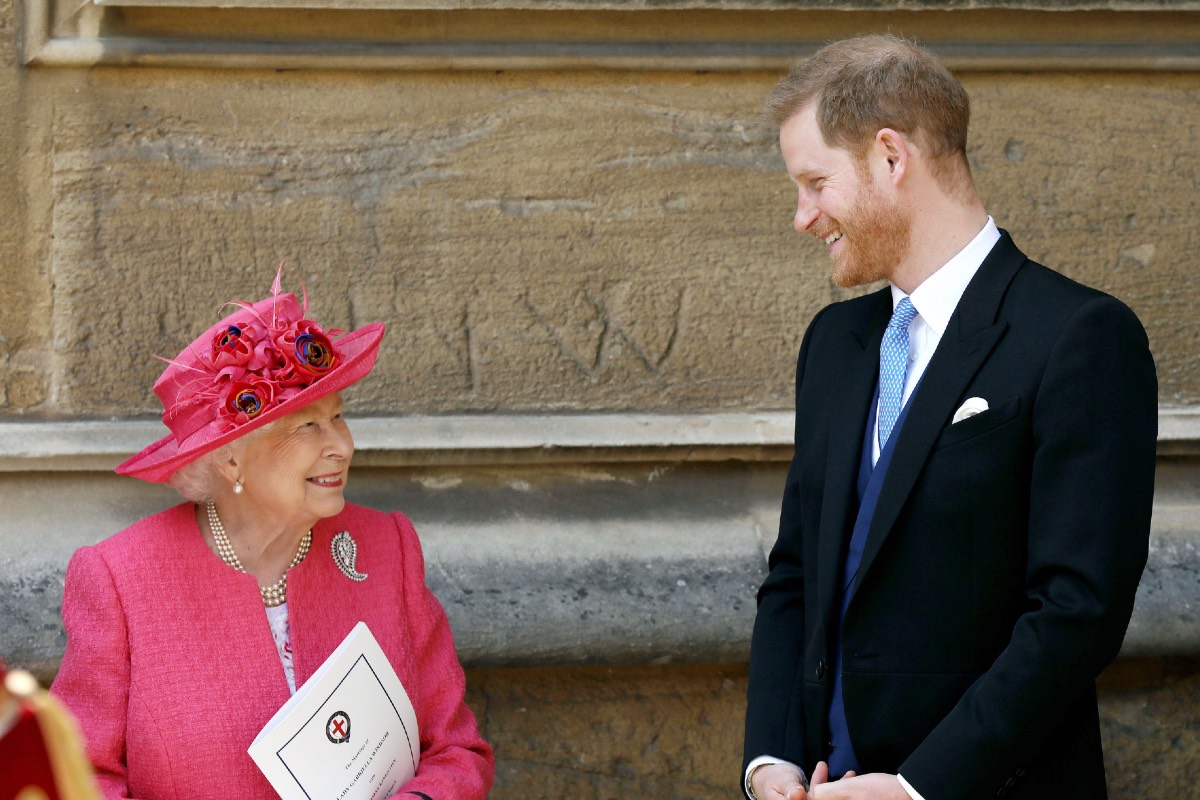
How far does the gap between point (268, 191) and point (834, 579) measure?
1781 mm

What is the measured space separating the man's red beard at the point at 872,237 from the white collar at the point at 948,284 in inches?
2.5

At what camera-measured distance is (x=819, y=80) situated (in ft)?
6.93

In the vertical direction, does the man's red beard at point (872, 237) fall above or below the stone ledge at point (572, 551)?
above

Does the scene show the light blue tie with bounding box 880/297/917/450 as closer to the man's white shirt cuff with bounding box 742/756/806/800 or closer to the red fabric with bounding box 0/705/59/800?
the man's white shirt cuff with bounding box 742/756/806/800

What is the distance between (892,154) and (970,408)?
15.8 inches

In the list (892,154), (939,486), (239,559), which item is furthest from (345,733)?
(892,154)

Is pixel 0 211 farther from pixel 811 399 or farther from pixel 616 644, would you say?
pixel 811 399

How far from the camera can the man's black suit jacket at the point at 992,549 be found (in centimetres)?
187

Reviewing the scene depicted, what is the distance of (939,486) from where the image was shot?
1.98m

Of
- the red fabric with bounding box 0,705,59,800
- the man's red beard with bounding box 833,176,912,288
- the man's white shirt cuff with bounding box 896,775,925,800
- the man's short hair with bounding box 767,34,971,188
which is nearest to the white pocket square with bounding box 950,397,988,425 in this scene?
the man's red beard with bounding box 833,176,912,288

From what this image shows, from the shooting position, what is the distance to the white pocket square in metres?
1.95

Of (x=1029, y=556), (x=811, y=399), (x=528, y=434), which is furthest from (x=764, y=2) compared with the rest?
(x=1029, y=556)

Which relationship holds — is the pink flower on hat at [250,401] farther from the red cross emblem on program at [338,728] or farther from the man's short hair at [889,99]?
the man's short hair at [889,99]

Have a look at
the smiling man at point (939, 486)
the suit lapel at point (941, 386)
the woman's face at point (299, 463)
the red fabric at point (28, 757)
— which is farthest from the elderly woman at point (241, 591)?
the red fabric at point (28, 757)
